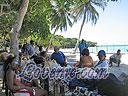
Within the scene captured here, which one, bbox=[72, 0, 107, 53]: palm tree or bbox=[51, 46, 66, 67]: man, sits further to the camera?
bbox=[72, 0, 107, 53]: palm tree

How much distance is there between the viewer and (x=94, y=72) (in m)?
8.51

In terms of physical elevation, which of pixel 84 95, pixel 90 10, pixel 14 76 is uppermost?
pixel 90 10

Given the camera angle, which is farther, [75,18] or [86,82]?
[75,18]

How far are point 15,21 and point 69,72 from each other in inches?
180

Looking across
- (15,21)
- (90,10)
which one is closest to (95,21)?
(90,10)

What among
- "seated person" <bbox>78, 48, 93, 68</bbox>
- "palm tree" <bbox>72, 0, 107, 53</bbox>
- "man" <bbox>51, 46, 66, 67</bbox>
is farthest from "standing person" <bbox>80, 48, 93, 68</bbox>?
"palm tree" <bbox>72, 0, 107, 53</bbox>

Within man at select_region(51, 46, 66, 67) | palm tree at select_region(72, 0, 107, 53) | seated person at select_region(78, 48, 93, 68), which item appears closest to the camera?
seated person at select_region(78, 48, 93, 68)

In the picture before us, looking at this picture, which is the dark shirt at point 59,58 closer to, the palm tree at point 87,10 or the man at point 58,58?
the man at point 58,58

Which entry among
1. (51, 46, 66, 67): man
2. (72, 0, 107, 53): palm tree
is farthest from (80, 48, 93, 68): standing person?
(72, 0, 107, 53): palm tree

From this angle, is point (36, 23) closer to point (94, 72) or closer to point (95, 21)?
point (94, 72)

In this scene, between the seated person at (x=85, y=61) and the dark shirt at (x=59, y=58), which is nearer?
the seated person at (x=85, y=61)

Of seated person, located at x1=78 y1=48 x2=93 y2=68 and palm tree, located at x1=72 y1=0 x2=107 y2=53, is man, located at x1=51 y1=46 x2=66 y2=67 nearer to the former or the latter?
seated person, located at x1=78 y1=48 x2=93 y2=68

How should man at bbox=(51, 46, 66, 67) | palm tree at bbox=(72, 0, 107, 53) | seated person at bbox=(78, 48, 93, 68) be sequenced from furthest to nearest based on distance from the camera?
palm tree at bbox=(72, 0, 107, 53) < man at bbox=(51, 46, 66, 67) < seated person at bbox=(78, 48, 93, 68)

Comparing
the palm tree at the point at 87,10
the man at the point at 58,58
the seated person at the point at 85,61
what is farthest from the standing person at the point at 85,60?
the palm tree at the point at 87,10
